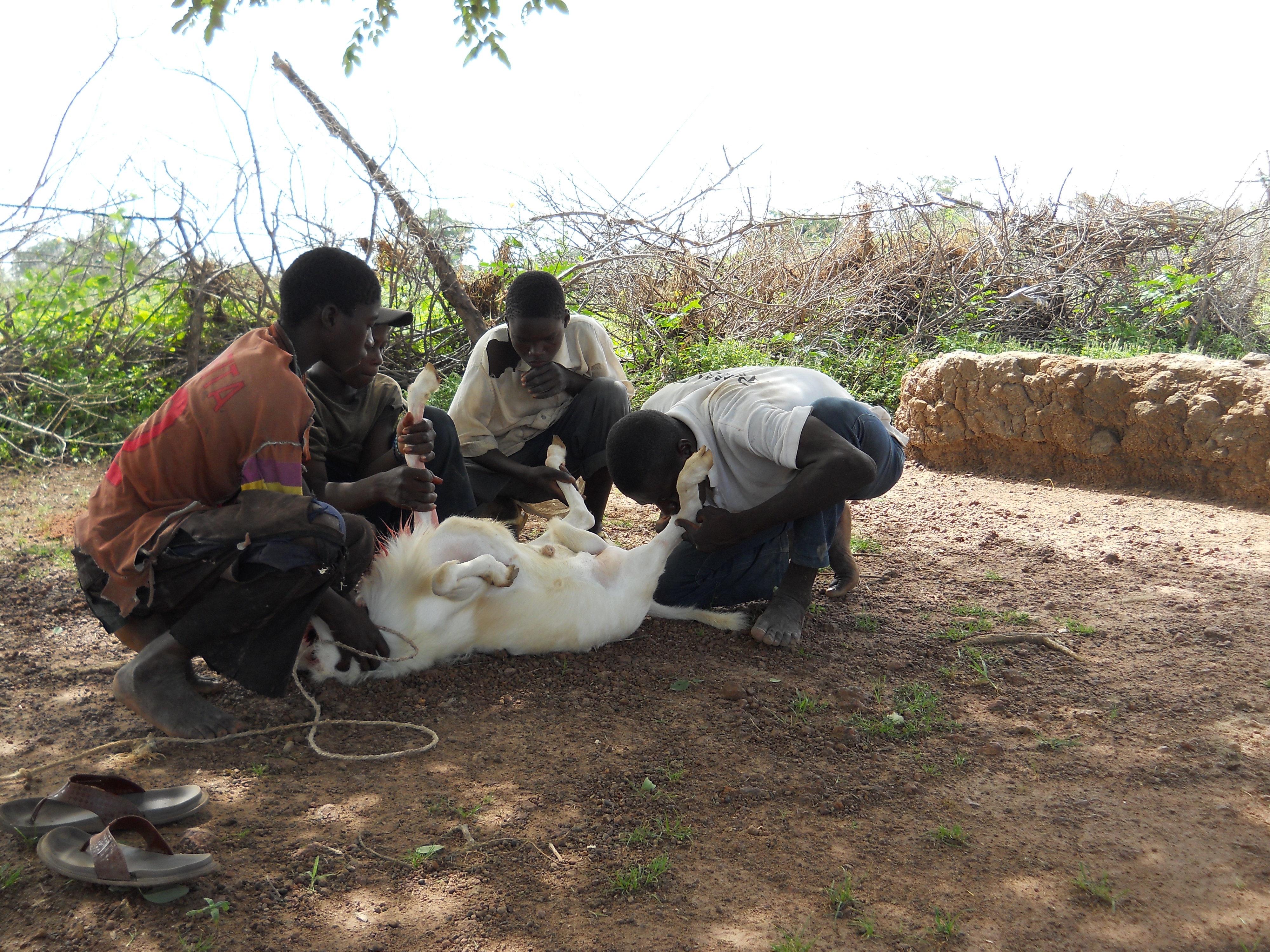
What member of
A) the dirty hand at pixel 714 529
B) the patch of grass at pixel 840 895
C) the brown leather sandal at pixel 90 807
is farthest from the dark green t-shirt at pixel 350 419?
the patch of grass at pixel 840 895

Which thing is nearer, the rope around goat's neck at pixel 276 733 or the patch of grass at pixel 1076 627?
the rope around goat's neck at pixel 276 733

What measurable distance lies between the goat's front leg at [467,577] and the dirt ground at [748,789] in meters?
0.33

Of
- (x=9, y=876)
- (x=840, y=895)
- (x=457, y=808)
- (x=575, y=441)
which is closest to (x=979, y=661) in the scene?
(x=840, y=895)

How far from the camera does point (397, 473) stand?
3.03m

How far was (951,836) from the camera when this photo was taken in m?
2.08

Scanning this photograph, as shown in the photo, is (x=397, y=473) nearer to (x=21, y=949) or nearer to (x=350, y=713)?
(x=350, y=713)

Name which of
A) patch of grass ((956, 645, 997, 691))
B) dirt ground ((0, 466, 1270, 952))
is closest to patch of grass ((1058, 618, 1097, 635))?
dirt ground ((0, 466, 1270, 952))

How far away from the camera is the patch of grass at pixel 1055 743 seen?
98.3 inches

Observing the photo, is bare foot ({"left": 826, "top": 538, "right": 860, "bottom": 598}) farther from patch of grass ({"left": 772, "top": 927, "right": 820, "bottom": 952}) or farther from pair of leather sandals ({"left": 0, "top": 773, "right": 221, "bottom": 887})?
pair of leather sandals ({"left": 0, "top": 773, "right": 221, "bottom": 887})

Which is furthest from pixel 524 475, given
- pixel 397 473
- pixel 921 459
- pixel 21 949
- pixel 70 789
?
pixel 921 459

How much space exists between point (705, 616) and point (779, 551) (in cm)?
42

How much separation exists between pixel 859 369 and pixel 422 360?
12.6 feet

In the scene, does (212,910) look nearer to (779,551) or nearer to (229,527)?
(229,527)

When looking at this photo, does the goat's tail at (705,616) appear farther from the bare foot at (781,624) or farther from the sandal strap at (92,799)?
the sandal strap at (92,799)
